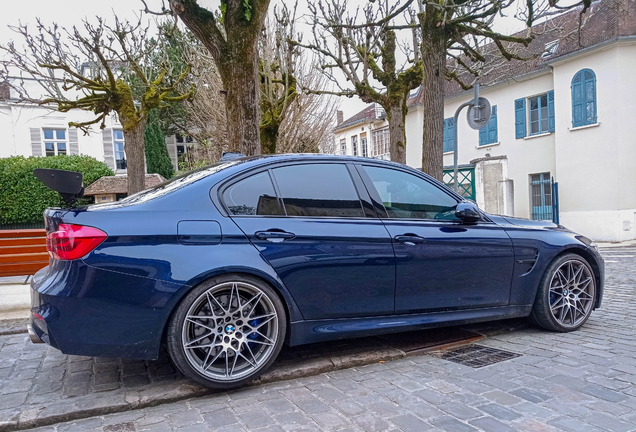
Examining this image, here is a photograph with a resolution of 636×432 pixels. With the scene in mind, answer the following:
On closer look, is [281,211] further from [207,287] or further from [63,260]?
[63,260]

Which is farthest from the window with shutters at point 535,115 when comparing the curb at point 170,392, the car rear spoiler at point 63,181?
the car rear spoiler at point 63,181

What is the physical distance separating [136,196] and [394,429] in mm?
2375

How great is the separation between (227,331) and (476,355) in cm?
205

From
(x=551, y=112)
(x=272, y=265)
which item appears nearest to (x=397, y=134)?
(x=551, y=112)

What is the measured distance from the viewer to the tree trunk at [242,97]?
6938mm

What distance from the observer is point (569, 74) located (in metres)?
18.1

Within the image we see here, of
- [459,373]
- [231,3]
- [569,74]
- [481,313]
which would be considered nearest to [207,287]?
[459,373]

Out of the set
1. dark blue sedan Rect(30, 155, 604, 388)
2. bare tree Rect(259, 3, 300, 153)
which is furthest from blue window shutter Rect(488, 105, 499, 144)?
dark blue sedan Rect(30, 155, 604, 388)

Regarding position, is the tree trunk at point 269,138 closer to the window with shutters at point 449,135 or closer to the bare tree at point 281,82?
the bare tree at point 281,82

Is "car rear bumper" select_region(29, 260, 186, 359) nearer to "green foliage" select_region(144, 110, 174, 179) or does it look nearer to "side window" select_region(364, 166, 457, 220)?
"side window" select_region(364, 166, 457, 220)

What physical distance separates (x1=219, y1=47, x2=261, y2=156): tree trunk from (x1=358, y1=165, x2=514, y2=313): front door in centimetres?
346

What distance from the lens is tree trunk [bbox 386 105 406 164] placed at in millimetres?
13625

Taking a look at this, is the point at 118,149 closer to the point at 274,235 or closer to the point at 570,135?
the point at 570,135

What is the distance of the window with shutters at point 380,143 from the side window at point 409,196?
86.8 feet
